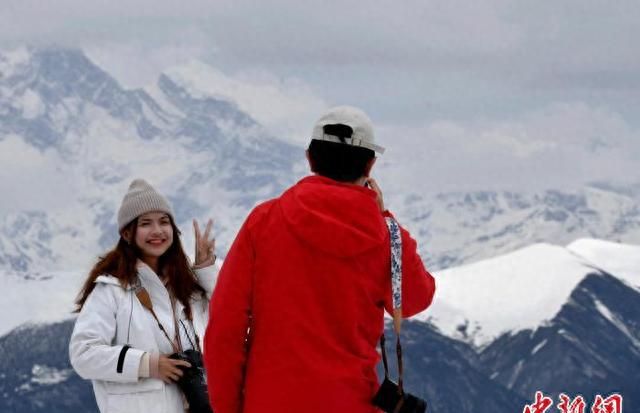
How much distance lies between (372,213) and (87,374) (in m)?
2.65

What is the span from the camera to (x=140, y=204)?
8.53 metres

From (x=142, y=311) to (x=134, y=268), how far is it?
1.15ft

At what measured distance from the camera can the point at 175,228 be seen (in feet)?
28.7

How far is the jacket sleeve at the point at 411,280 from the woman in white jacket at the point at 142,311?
1903 millimetres

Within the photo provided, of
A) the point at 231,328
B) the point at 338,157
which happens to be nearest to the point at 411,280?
the point at 338,157

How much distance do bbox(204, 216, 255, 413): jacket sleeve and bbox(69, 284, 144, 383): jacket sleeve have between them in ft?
4.25

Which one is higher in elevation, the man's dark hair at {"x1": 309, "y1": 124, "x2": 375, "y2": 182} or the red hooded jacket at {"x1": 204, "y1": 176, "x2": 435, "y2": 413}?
the man's dark hair at {"x1": 309, "y1": 124, "x2": 375, "y2": 182}

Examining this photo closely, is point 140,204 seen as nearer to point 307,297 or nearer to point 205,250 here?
point 205,250

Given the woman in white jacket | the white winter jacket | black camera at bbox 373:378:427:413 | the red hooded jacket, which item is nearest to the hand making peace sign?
the woman in white jacket

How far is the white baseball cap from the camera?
7.04 m

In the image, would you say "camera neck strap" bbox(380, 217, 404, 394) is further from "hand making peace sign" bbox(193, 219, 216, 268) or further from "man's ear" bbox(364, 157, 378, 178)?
"hand making peace sign" bbox(193, 219, 216, 268)

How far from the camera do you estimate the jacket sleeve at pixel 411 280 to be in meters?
7.15

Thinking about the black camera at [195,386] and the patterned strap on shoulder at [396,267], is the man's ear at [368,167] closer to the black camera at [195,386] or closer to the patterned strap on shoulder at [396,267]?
the patterned strap on shoulder at [396,267]

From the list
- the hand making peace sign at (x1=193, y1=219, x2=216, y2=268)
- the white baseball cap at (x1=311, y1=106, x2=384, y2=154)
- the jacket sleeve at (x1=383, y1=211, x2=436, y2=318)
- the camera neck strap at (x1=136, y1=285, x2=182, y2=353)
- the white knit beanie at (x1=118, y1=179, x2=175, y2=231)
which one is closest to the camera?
the white baseball cap at (x1=311, y1=106, x2=384, y2=154)
